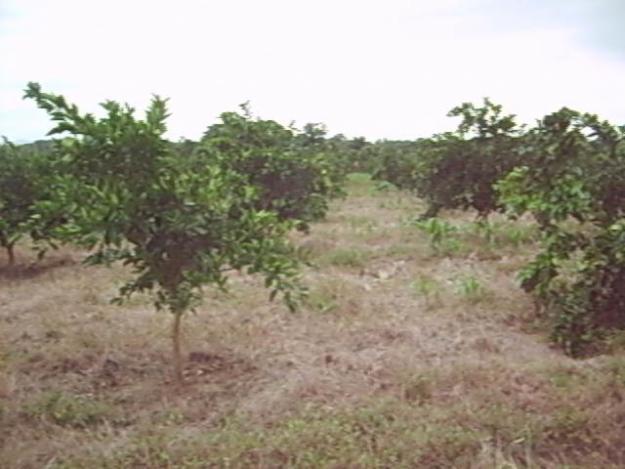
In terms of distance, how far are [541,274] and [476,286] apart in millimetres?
2554

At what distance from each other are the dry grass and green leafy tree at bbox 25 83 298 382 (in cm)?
71

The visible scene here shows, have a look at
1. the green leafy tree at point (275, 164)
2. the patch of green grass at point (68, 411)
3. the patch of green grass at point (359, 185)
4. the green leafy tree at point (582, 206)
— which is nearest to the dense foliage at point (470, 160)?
the green leafy tree at point (275, 164)

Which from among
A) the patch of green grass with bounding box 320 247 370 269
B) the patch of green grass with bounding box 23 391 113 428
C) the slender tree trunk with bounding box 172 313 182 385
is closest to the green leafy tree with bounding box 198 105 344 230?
the patch of green grass with bounding box 320 247 370 269

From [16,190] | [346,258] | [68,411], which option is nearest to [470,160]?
[346,258]

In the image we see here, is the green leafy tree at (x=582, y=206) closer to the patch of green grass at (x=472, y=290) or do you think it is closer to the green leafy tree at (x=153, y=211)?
the green leafy tree at (x=153, y=211)

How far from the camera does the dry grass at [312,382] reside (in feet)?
13.0

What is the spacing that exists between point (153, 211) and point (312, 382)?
151cm

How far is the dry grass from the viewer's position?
156 inches

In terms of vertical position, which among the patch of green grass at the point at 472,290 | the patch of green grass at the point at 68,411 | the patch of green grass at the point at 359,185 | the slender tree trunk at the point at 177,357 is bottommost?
the patch of green grass at the point at 68,411

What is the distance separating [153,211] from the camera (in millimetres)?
4887

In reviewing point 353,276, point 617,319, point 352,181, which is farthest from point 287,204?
point 352,181

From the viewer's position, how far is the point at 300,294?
15.8 feet

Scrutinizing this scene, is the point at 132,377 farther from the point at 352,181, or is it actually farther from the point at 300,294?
the point at 352,181

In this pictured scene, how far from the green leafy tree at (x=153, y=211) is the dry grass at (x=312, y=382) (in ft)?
2.34
